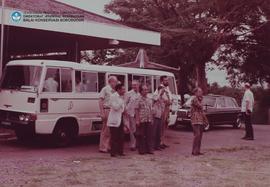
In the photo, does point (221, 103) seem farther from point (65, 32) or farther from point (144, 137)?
point (144, 137)

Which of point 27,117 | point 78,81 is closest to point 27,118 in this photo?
point 27,117

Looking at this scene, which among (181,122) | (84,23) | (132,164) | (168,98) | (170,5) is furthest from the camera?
(170,5)

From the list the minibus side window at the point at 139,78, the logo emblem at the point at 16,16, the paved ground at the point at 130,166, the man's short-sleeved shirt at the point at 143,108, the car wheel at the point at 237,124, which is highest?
the logo emblem at the point at 16,16

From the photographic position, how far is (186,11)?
32562 millimetres

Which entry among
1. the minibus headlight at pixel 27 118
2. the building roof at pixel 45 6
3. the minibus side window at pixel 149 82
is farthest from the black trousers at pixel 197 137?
the building roof at pixel 45 6

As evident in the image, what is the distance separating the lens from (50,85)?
14023 millimetres

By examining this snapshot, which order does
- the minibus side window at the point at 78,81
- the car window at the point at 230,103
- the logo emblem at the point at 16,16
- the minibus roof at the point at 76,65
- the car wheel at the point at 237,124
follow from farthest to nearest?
the car wheel at the point at 237,124 < the car window at the point at 230,103 < the logo emblem at the point at 16,16 < the minibus side window at the point at 78,81 < the minibus roof at the point at 76,65

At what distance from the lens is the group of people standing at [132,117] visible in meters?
13.0

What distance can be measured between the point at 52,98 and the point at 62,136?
1.21 m

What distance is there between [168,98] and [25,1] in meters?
6.79

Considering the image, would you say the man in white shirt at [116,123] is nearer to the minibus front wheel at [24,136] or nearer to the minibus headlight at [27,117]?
the minibus headlight at [27,117]

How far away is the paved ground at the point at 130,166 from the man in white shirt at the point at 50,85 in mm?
1586

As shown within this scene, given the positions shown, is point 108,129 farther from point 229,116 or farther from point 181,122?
point 229,116

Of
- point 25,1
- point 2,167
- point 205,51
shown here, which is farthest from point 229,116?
point 2,167
